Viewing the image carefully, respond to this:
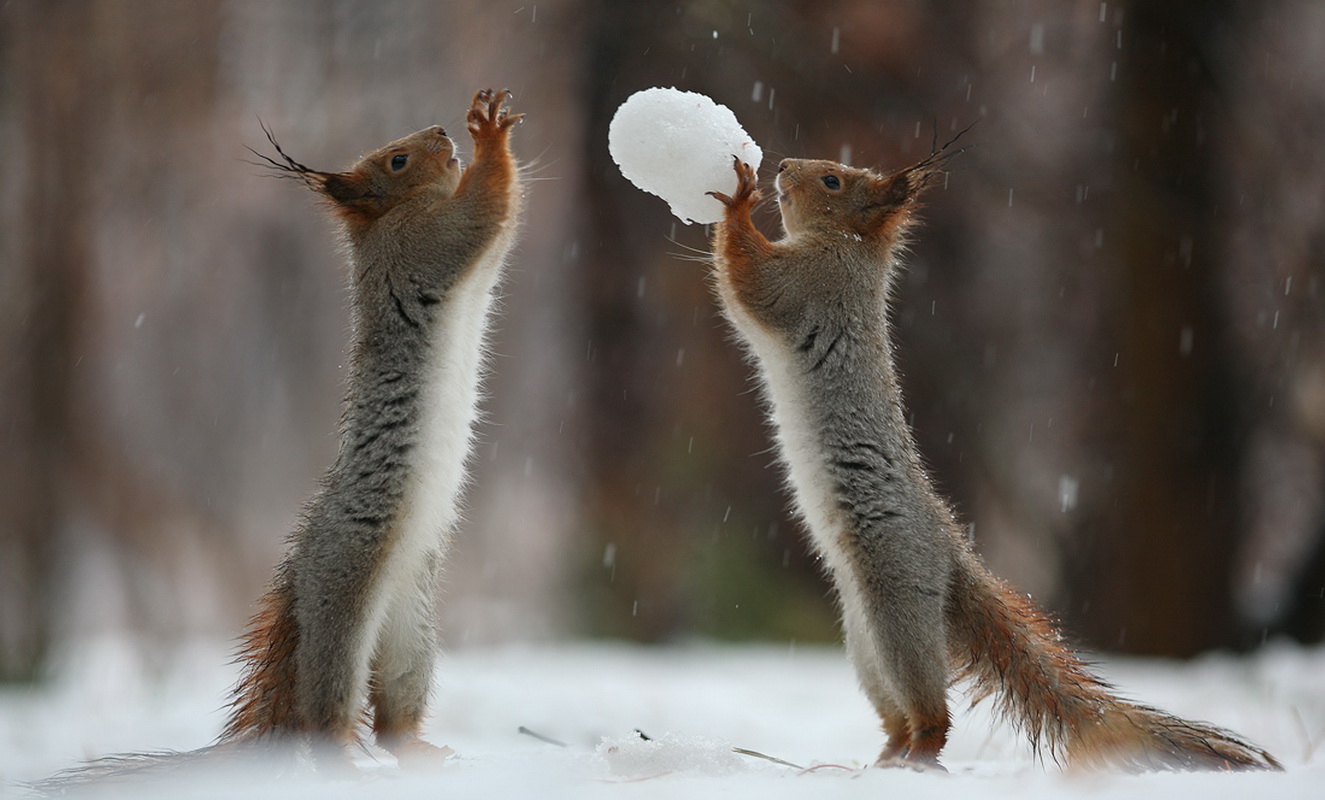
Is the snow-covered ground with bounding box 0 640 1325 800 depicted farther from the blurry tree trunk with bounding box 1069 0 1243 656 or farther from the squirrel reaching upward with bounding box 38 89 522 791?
the blurry tree trunk with bounding box 1069 0 1243 656

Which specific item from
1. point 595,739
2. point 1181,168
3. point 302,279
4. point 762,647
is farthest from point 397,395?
point 302,279

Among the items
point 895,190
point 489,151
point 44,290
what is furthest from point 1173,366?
point 44,290

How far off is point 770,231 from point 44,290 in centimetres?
654

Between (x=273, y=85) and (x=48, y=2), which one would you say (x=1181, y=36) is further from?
(x=48, y=2)

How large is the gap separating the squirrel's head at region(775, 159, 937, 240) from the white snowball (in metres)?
0.36

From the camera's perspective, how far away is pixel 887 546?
4254 mm

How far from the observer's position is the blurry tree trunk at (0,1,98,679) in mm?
10211

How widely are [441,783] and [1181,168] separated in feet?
27.7

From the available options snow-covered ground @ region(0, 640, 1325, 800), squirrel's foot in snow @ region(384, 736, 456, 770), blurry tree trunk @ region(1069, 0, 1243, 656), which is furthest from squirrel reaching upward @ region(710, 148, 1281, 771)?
blurry tree trunk @ region(1069, 0, 1243, 656)

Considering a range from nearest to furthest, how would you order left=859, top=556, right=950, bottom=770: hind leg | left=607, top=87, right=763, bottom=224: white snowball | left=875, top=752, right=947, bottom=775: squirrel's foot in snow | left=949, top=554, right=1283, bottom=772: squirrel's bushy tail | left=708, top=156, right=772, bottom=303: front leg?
1. left=875, top=752, right=947, bottom=775: squirrel's foot in snow
2. left=859, top=556, right=950, bottom=770: hind leg
3. left=949, top=554, right=1283, bottom=772: squirrel's bushy tail
4. left=607, top=87, right=763, bottom=224: white snowball
5. left=708, top=156, right=772, bottom=303: front leg

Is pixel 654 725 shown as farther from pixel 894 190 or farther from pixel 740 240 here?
pixel 894 190

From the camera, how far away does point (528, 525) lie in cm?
1905

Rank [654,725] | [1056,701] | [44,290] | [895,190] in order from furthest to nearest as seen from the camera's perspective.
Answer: [44,290] < [654,725] < [895,190] < [1056,701]

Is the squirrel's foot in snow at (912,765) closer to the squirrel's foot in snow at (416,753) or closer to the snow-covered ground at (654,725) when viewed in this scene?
the snow-covered ground at (654,725)
